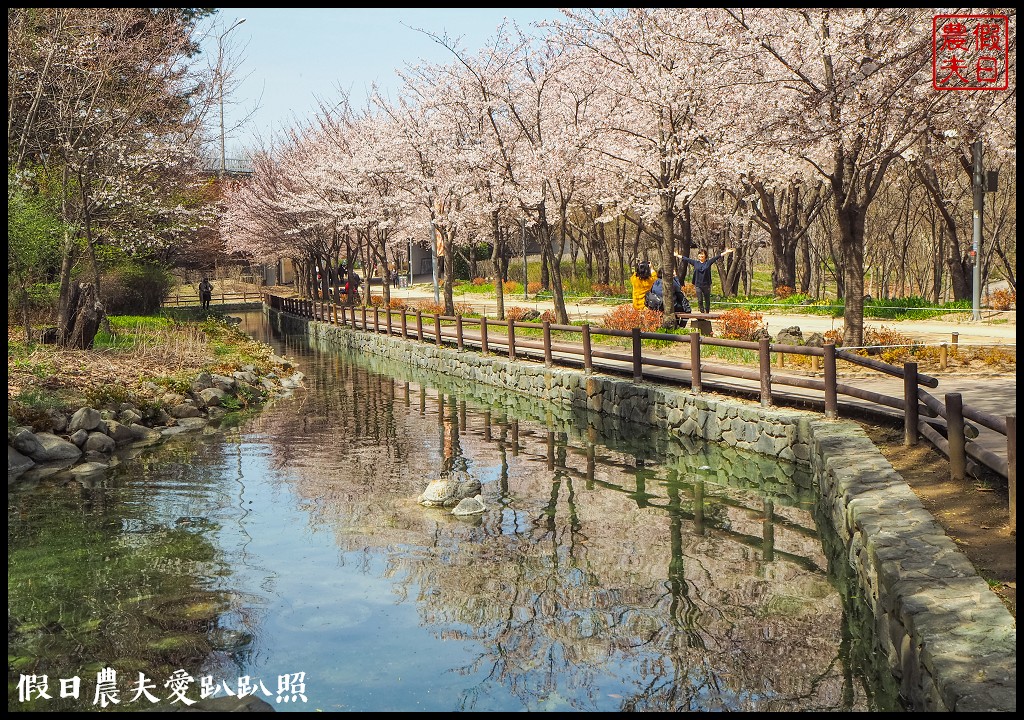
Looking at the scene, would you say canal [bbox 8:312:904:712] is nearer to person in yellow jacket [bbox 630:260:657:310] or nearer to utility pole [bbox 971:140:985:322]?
person in yellow jacket [bbox 630:260:657:310]

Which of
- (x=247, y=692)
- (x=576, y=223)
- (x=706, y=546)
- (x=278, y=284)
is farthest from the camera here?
(x=278, y=284)

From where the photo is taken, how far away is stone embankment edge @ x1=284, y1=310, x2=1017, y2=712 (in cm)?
477

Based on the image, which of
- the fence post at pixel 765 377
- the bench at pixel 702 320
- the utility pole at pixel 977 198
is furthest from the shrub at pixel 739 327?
the utility pole at pixel 977 198

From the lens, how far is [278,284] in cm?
8212

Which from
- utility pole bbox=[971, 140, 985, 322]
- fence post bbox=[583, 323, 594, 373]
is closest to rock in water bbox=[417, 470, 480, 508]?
fence post bbox=[583, 323, 594, 373]

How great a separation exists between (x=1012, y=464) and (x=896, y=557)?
1.32m

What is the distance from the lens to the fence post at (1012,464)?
264 inches

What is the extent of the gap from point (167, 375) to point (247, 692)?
1414 cm

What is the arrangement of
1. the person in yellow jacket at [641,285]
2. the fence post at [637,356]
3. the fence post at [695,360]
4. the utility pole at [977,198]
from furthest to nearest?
the person in yellow jacket at [641,285], the utility pole at [977,198], the fence post at [637,356], the fence post at [695,360]

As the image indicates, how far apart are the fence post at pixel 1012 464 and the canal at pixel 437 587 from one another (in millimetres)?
1418

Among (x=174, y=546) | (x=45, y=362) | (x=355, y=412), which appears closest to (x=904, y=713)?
(x=174, y=546)

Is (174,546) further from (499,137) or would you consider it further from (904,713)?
(499,137)

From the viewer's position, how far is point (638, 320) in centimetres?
2192

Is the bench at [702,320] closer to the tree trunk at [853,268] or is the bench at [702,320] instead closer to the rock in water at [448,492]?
the tree trunk at [853,268]
